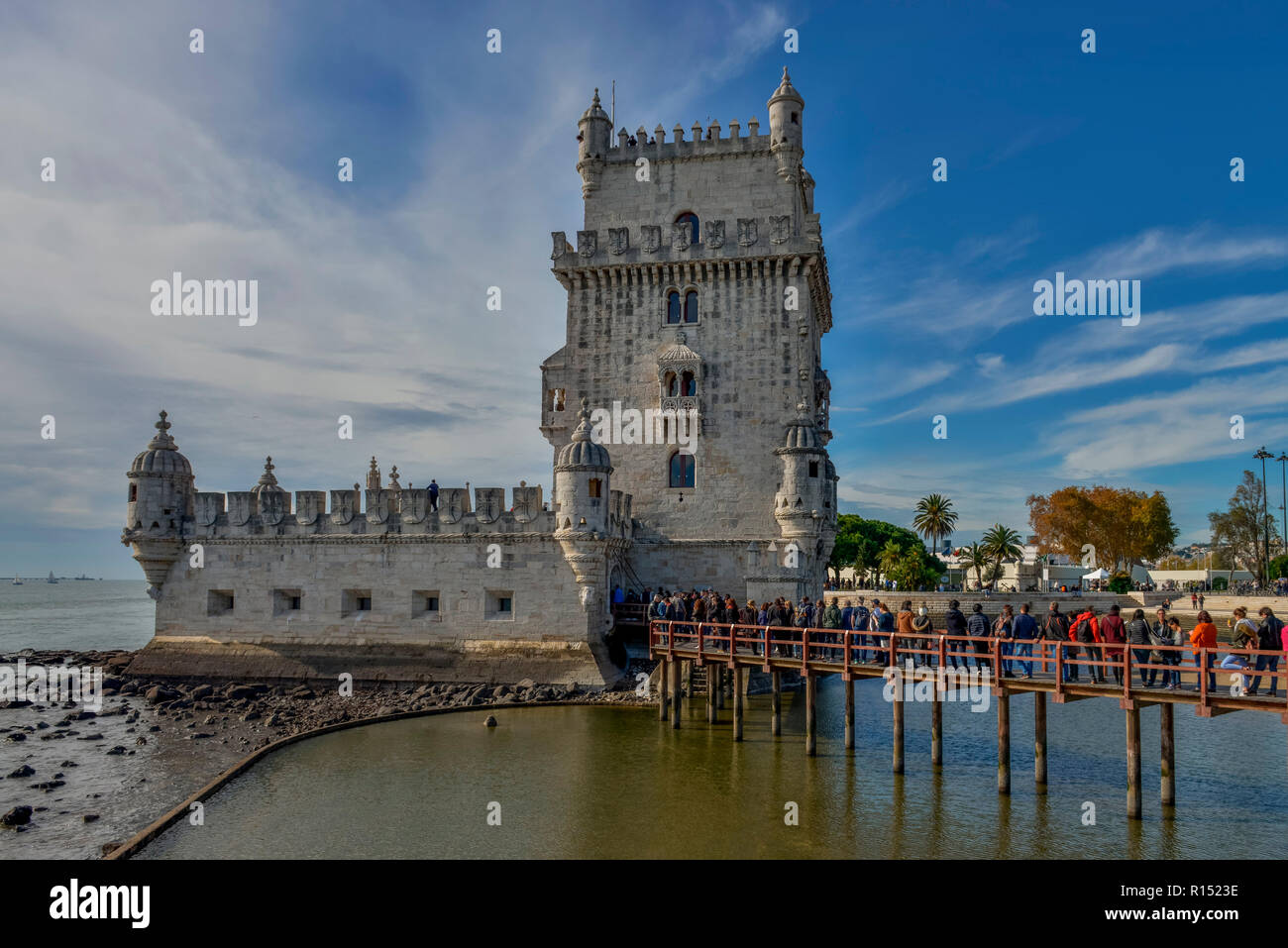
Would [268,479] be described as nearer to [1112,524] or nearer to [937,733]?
[937,733]

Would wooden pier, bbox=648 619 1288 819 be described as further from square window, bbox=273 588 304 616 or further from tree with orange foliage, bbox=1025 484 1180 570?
tree with orange foliage, bbox=1025 484 1180 570

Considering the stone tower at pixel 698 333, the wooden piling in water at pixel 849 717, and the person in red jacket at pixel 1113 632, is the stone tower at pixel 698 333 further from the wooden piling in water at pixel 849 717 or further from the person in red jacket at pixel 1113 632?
the person in red jacket at pixel 1113 632

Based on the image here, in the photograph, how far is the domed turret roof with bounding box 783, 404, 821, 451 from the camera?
30.8 metres

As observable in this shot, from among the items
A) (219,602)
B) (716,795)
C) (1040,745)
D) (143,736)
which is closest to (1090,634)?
(1040,745)

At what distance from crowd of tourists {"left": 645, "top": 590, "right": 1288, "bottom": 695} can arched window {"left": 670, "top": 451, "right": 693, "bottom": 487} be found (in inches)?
275

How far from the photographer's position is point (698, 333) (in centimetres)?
3409

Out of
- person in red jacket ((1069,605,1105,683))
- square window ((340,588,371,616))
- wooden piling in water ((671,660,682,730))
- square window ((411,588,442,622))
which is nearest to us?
person in red jacket ((1069,605,1105,683))

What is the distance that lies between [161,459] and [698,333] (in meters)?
19.7

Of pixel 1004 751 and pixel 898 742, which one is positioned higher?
pixel 1004 751

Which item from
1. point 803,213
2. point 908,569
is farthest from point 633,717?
point 908,569

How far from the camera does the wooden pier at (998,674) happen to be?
1572cm

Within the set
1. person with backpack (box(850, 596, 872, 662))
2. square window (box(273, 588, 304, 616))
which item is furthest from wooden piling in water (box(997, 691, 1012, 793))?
square window (box(273, 588, 304, 616))

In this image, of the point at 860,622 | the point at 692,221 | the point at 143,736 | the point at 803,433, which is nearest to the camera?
the point at 860,622

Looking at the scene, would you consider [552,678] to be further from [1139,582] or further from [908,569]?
[1139,582]
